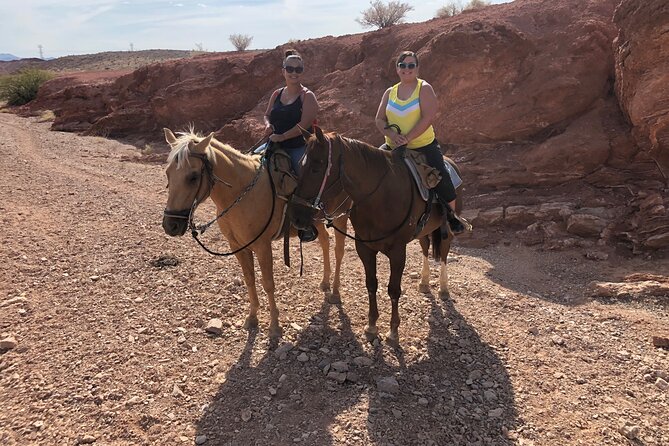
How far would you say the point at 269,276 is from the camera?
4.94m

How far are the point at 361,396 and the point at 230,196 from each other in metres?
2.50

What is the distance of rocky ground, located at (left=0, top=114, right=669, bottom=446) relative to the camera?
12.0 ft

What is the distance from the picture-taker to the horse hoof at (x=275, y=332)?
4930 mm

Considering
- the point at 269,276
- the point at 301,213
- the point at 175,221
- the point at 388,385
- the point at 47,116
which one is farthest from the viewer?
the point at 47,116

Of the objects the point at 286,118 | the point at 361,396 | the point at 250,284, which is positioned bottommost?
the point at 361,396

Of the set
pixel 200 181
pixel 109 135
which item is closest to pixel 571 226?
pixel 200 181

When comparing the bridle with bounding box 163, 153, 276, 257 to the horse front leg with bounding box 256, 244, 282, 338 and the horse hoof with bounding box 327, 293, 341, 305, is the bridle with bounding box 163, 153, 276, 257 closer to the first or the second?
the horse front leg with bounding box 256, 244, 282, 338

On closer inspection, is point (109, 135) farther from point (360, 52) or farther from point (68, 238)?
point (68, 238)

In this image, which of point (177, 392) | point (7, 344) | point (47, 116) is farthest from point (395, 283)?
point (47, 116)

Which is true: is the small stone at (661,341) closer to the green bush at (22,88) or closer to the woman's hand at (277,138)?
the woman's hand at (277,138)

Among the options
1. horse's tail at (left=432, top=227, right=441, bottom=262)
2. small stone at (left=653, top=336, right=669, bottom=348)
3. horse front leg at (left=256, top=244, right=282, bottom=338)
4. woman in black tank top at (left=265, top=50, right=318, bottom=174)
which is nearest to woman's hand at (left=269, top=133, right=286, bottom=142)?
woman in black tank top at (left=265, top=50, right=318, bottom=174)

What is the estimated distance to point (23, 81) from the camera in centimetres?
2764

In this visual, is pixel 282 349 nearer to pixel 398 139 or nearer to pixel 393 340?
pixel 393 340

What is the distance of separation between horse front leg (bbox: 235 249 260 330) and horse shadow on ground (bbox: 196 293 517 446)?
29cm
